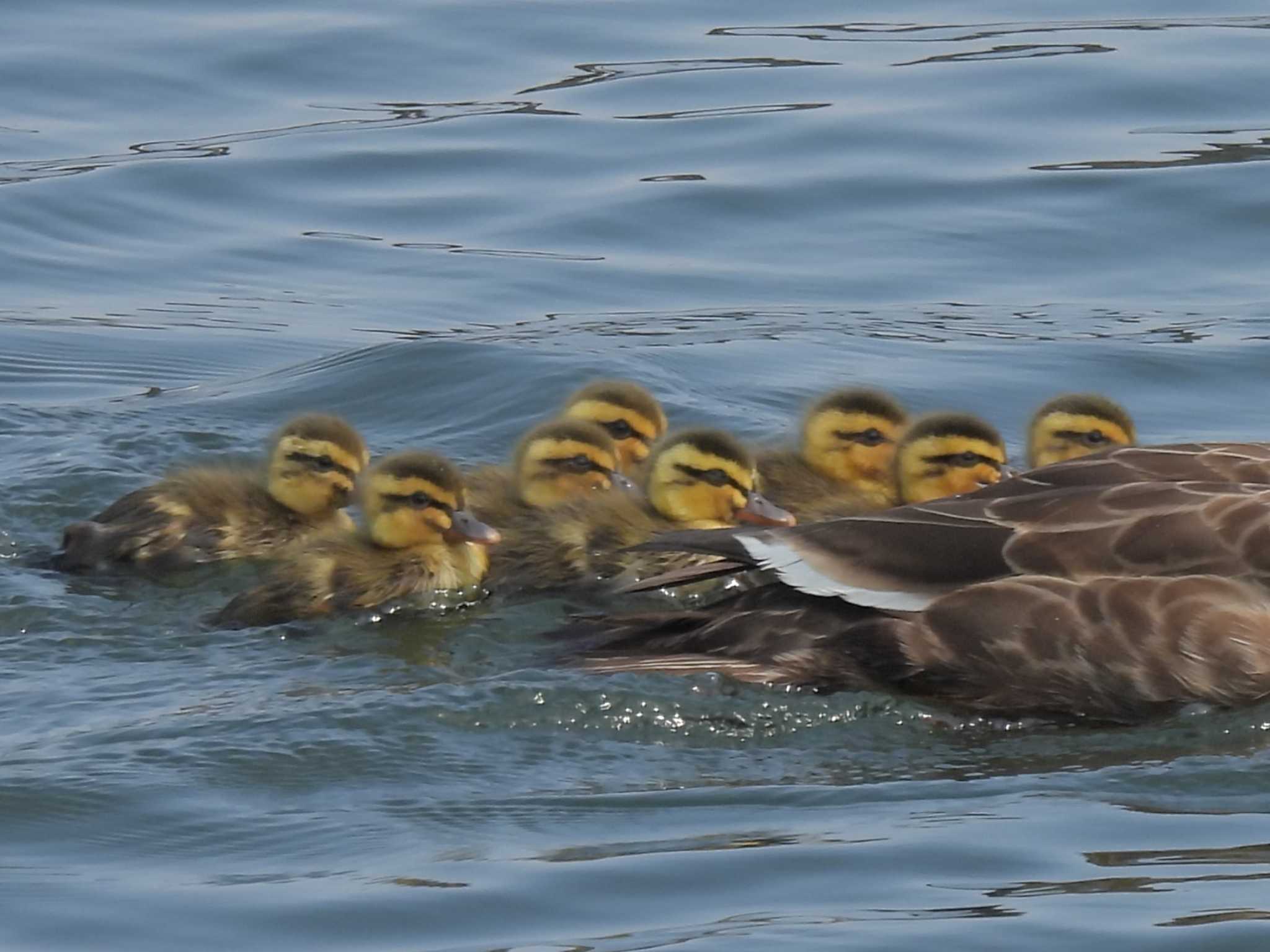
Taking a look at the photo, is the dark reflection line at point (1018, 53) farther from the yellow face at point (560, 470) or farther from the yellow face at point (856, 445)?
the yellow face at point (560, 470)

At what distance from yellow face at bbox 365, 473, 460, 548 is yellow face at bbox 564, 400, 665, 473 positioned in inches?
40.9

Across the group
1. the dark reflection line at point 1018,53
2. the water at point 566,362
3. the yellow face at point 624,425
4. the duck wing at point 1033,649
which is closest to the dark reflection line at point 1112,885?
the water at point 566,362

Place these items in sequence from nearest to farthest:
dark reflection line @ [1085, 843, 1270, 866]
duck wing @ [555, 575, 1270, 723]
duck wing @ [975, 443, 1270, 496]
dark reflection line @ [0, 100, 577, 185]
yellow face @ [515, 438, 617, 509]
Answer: dark reflection line @ [1085, 843, 1270, 866]
duck wing @ [555, 575, 1270, 723]
duck wing @ [975, 443, 1270, 496]
yellow face @ [515, 438, 617, 509]
dark reflection line @ [0, 100, 577, 185]

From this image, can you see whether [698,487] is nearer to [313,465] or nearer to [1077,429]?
[313,465]

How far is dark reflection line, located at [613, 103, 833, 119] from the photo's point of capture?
41.5 feet

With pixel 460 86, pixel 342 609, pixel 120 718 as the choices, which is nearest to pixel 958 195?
pixel 460 86

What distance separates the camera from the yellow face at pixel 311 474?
7152mm

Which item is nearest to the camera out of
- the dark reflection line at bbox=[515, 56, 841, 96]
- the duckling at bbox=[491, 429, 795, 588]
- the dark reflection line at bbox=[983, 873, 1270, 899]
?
the dark reflection line at bbox=[983, 873, 1270, 899]

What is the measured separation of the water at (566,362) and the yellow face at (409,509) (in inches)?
11.2

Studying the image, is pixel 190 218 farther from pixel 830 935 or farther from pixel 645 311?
pixel 830 935

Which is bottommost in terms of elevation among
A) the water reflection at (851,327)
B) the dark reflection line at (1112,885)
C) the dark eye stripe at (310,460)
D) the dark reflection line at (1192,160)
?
the dark reflection line at (1112,885)

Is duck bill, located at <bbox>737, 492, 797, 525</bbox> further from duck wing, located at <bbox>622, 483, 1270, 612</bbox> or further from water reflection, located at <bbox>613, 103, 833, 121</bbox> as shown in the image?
water reflection, located at <bbox>613, 103, 833, 121</bbox>

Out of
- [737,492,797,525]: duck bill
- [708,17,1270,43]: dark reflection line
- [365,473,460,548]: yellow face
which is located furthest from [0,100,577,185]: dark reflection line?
[737,492,797,525]: duck bill

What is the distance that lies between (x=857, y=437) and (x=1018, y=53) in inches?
268
